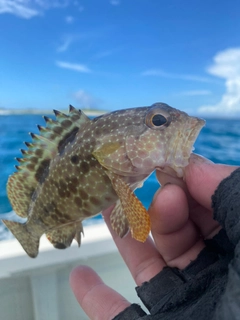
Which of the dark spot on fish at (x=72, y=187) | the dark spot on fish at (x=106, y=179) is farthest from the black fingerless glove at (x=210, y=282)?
the dark spot on fish at (x=72, y=187)

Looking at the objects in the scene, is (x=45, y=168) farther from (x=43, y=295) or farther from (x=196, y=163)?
(x=43, y=295)

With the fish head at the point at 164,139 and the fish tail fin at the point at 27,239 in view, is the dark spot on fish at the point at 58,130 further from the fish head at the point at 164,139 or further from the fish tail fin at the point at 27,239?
the fish tail fin at the point at 27,239

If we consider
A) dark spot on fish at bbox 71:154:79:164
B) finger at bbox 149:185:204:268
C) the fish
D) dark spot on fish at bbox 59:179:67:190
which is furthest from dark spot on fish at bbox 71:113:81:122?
finger at bbox 149:185:204:268

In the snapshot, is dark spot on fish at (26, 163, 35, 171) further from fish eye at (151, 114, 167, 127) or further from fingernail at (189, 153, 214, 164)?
fingernail at (189, 153, 214, 164)

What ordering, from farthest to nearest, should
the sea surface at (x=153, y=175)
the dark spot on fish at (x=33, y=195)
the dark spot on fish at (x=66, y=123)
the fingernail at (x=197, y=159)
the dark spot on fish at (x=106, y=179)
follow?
the sea surface at (x=153, y=175) < the dark spot on fish at (x=33, y=195) < the dark spot on fish at (x=66, y=123) < the dark spot on fish at (x=106, y=179) < the fingernail at (x=197, y=159)

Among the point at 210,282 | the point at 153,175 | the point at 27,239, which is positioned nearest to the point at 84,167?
the point at 27,239

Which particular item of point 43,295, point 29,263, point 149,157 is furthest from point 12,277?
point 149,157

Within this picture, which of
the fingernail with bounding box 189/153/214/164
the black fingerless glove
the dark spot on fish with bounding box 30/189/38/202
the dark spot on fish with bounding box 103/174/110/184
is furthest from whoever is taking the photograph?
the dark spot on fish with bounding box 30/189/38/202
